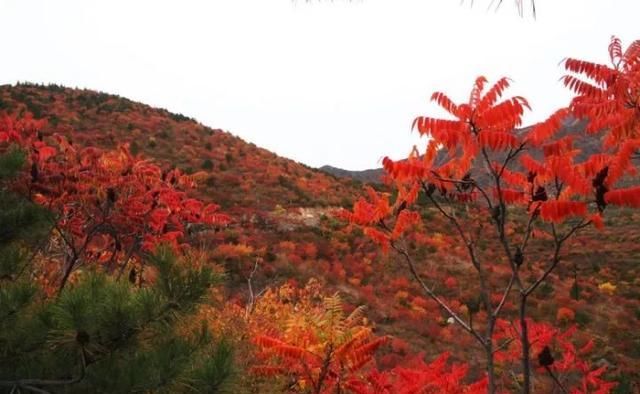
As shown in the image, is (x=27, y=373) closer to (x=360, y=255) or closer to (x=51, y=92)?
(x=360, y=255)

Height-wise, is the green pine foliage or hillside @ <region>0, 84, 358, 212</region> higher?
hillside @ <region>0, 84, 358, 212</region>

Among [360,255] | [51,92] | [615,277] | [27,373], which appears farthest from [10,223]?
[51,92]

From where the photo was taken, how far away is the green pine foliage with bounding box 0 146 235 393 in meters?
2.83

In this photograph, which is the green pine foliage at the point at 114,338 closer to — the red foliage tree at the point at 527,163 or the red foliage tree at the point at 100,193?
the red foliage tree at the point at 527,163

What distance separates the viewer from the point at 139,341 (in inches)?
119

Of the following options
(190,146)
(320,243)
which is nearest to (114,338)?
(320,243)

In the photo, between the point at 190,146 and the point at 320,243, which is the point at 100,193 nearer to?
the point at 320,243

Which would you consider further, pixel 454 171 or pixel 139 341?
pixel 454 171

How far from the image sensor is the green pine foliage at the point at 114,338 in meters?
2.83

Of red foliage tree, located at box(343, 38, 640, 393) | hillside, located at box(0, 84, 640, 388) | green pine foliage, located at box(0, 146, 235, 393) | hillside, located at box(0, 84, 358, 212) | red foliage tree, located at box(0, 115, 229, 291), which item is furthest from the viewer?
hillside, located at box(0, 84, 358, 212)

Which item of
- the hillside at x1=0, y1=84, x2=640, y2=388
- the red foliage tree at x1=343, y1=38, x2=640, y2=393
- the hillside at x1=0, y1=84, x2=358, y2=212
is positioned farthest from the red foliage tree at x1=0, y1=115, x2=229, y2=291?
the hillside at x1=0, y1=84, x2=358, y2=212

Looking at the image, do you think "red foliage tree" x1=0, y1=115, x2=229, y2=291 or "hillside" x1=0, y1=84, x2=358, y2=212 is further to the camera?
"hillside" x1=0, y1=84, x2=358, y2=212

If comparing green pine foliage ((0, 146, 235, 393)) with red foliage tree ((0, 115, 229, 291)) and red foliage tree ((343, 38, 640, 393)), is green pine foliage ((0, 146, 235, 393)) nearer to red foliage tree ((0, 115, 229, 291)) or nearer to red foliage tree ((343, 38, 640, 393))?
red foliage tree ((343, 38, 640, 393))

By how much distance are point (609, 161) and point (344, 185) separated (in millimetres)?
26604
